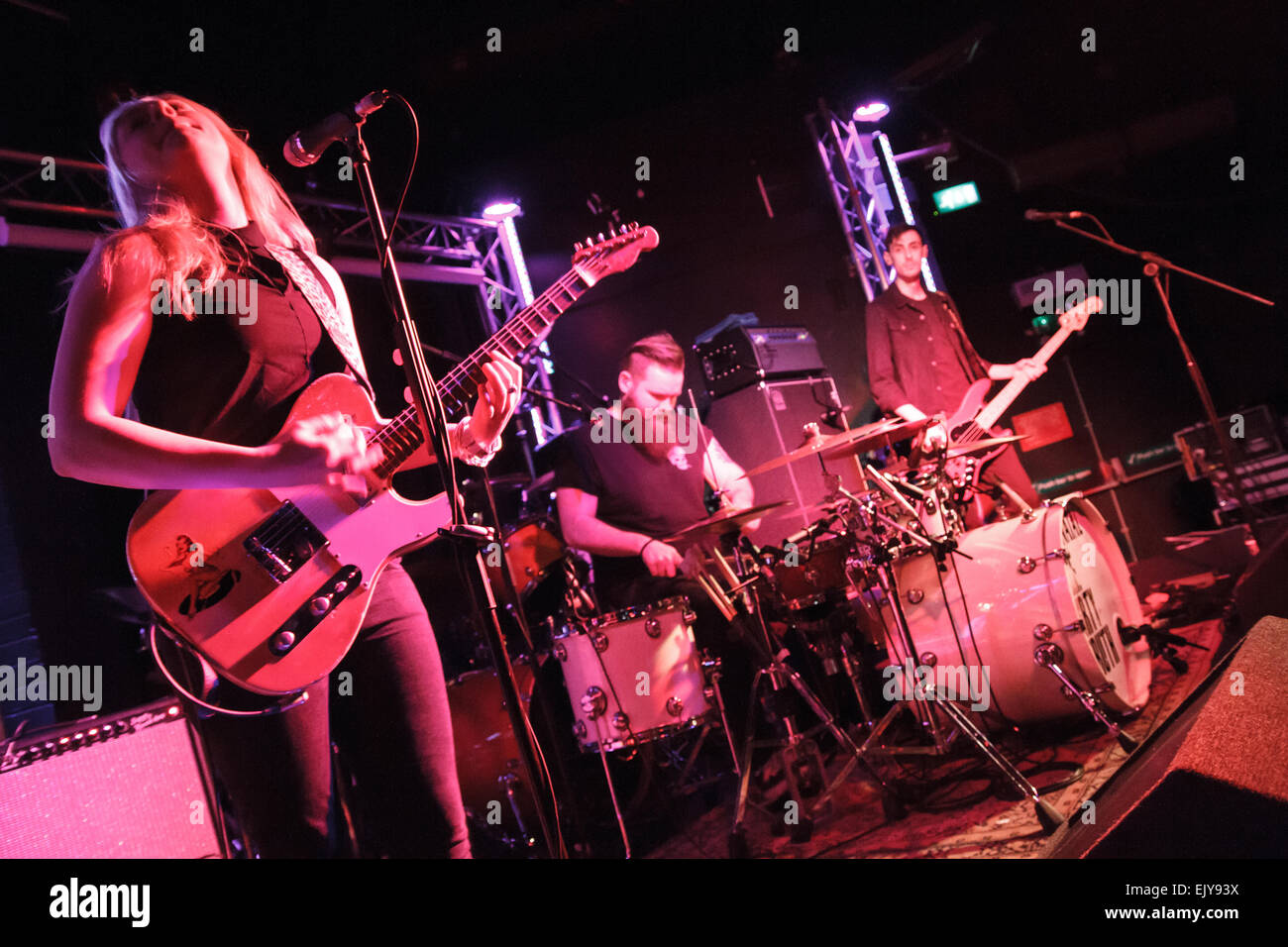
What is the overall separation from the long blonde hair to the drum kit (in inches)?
78.5

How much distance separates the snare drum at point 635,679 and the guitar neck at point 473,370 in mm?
1833

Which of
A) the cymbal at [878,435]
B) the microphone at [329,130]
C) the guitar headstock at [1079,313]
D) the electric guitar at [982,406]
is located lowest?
the cymbal at [878,435]

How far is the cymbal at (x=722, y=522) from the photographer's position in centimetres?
341

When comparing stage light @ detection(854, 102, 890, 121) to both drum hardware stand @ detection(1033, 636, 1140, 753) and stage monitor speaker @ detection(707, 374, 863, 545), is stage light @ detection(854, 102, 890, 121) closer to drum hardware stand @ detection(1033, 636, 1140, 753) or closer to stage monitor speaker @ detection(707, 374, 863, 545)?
stage monitor speaker @ detection(707, 374, 863, 545)

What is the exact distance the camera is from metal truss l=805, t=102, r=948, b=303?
7.07 meters

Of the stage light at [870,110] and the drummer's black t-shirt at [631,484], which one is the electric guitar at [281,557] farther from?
the stage light at [870,110]

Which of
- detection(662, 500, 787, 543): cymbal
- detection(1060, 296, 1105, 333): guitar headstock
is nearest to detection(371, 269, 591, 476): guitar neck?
detection(662, 500, 787, 543): cymbal

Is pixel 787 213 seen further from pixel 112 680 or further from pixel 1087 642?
pixel 112 680

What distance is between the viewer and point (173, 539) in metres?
1.74

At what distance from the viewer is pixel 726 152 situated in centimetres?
709

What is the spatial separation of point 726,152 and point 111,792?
244 inches

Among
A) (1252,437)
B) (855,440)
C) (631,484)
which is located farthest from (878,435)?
(1252,437)

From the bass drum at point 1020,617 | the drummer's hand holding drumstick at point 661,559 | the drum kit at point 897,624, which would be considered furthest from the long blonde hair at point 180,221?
the bass drum at point 1020,617
